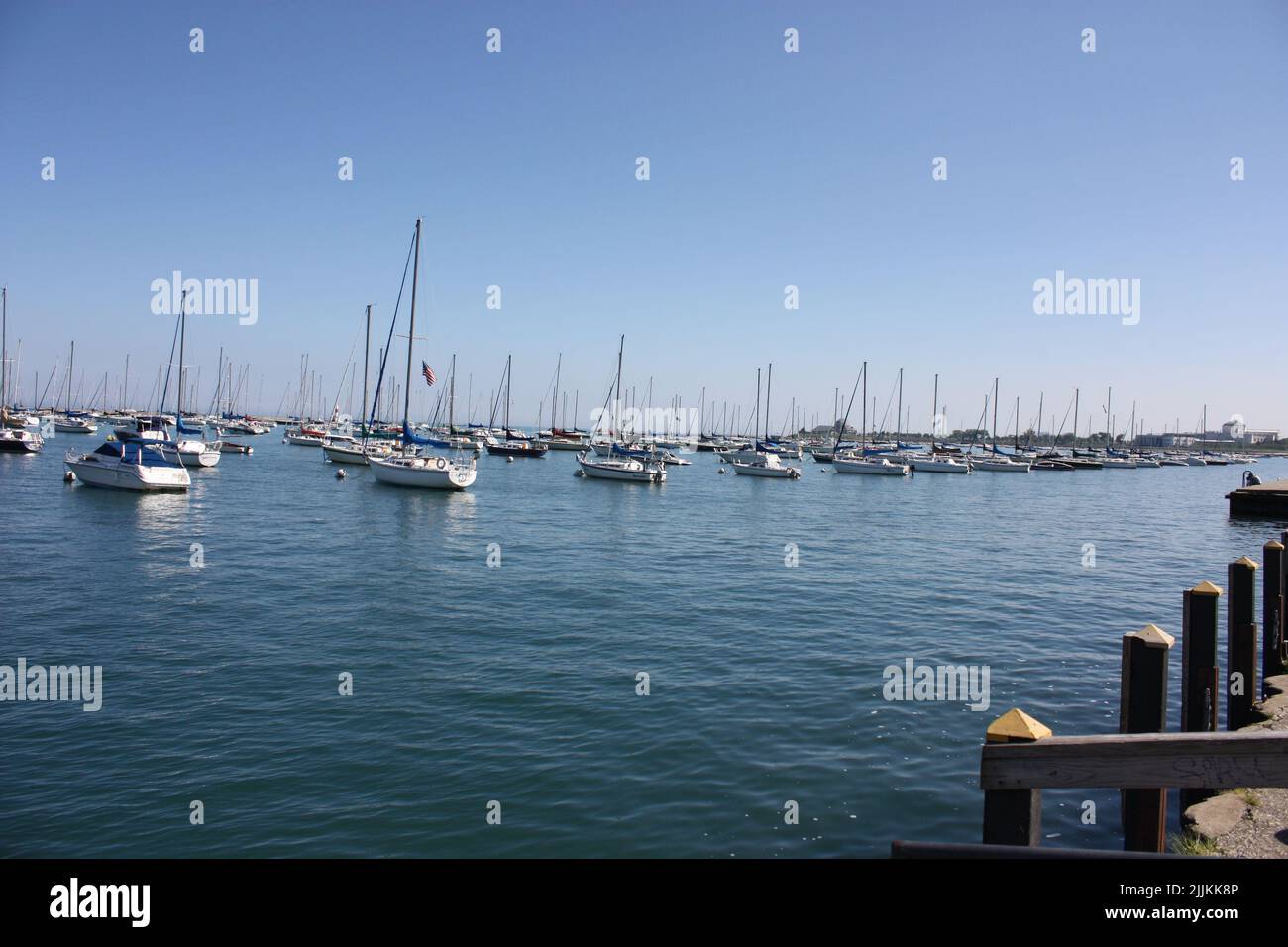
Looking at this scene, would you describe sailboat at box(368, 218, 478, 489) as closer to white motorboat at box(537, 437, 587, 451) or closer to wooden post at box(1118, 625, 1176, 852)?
wooden post at box(1118, 625, 1176, 852)

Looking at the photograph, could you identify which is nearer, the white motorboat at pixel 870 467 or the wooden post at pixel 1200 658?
the wooden post at pixel 1200 658

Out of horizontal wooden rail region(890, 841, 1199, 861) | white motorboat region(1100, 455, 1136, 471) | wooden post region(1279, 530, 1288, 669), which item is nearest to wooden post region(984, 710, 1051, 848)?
horizontal wooden rail region(890, 841, 1199, 861)

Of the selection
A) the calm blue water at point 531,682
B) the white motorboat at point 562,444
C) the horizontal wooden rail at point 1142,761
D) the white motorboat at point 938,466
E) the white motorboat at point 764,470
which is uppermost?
the white motorboat at point 562,444

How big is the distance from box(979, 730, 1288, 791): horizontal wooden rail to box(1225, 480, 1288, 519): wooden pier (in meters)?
55.4

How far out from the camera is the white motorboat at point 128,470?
45.8m

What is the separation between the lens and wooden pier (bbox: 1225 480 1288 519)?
48.7 metres

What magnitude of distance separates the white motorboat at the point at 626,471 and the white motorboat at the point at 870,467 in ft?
107

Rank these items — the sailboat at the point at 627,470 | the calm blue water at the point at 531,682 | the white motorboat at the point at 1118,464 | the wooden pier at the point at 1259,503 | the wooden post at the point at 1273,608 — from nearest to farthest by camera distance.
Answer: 1. the calm blue water at the point at 531,682
2. the wooden post at the point at 1273,608
3. the wooden pier at the point at 1259,503
4. the sailboat at the point at 627,470
5. the white motorboat at the point at 1118,464

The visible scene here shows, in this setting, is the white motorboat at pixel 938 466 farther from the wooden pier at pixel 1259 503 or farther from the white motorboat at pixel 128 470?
the white motorboat at pixel 128 470

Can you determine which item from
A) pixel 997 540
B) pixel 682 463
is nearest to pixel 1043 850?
pixel 997 540

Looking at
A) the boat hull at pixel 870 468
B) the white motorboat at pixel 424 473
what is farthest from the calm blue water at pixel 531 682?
the boat hull at pixel 870 468

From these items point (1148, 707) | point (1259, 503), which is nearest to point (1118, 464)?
point (1259, 503)

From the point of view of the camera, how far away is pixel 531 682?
1476 centimetres
